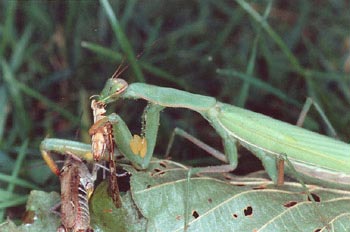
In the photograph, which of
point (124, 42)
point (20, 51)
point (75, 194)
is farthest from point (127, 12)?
point (75, 194)

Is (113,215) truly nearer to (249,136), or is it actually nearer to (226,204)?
(226,204)

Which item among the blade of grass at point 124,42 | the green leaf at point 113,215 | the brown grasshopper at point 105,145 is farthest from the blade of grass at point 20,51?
the green leaf at point 113,215

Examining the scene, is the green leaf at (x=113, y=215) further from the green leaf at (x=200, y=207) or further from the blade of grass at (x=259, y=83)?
the blade of grass at (x=259, y=83)

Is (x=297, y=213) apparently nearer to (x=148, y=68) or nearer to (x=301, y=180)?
(x=301, y=180)

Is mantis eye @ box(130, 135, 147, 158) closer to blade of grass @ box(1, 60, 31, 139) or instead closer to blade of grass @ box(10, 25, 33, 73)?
blade of grass @ box(1, 60, 31, 139)

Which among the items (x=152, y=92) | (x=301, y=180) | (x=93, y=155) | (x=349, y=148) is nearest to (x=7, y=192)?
(x=93, y=155)

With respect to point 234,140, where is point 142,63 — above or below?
above
